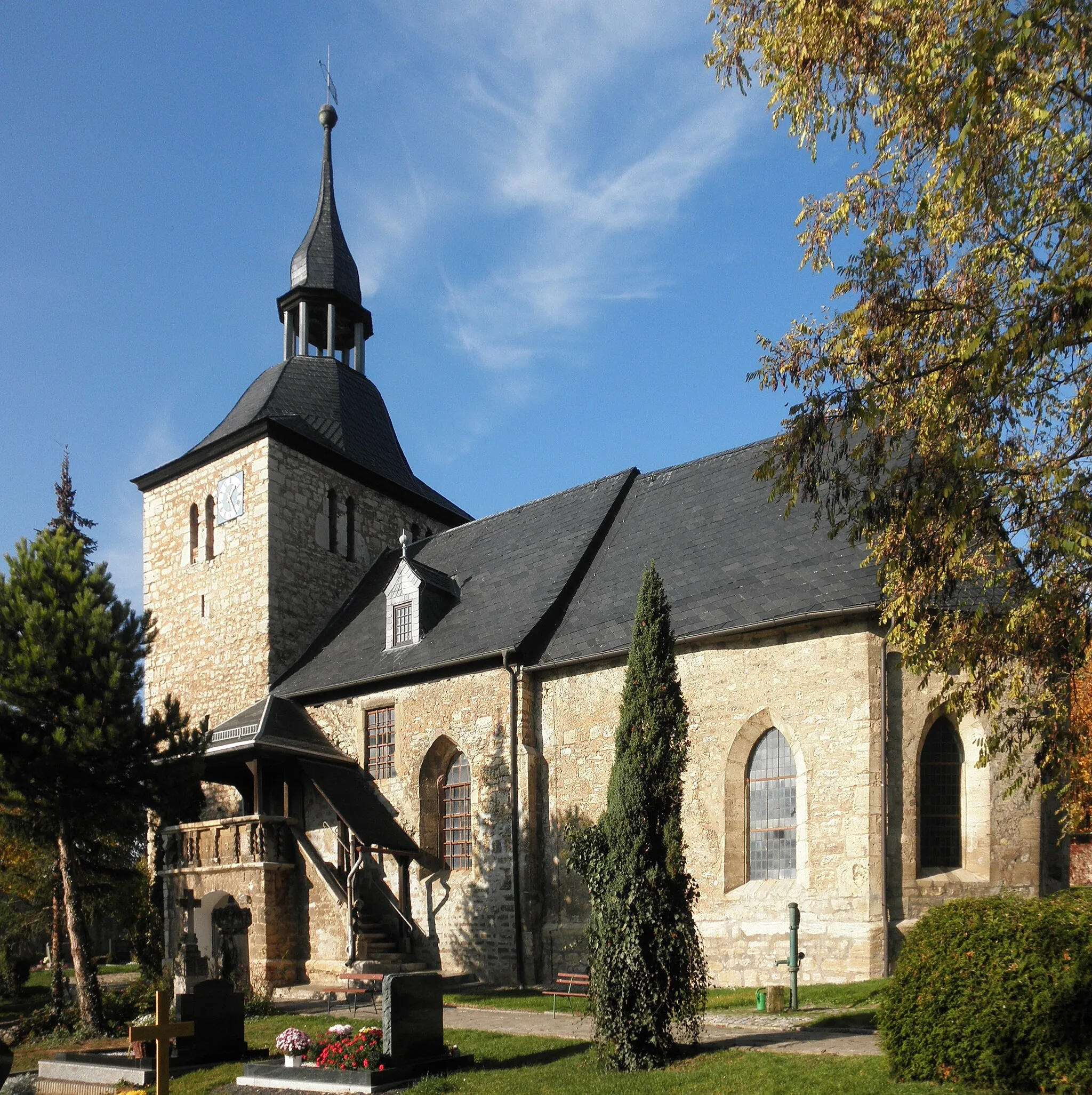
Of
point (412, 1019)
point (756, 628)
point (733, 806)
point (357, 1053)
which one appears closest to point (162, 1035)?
point (357, 1053)

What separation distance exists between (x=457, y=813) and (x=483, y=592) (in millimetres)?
4260

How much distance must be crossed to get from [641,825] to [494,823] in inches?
317

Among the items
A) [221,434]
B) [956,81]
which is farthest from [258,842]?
[956,81]

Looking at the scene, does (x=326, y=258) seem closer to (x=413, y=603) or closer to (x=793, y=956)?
(x=413, y=603)

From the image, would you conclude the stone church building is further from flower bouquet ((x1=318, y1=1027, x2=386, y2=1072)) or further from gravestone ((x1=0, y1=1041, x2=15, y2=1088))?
gravestone ((x1=0, y1=1041, x2=15, y2=1088))

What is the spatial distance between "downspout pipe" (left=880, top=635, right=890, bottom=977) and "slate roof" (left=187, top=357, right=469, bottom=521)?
48.0 ft

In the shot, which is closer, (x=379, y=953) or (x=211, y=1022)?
(x=211, y=1022)

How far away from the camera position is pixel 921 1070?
828 centimetres

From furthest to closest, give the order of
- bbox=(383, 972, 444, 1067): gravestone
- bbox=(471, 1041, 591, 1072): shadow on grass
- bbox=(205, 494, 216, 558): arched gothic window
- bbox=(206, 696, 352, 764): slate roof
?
bbox=(205, 494, 216, 558): arched gothic window, bbox=(206, 696, 352, 764): slate roof, bbox=(471, 1041, 591, 1072): shadow on grass, bbox=(383, 972, 444, 1067): gravestone

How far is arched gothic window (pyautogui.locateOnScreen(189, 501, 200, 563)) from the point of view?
2581 cm

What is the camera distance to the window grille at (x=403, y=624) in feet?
70.1

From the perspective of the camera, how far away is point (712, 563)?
1788cm

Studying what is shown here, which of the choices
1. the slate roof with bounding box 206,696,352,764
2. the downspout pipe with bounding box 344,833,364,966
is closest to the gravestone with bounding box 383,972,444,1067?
the downspout pipe with bounding box 344,833,364,966

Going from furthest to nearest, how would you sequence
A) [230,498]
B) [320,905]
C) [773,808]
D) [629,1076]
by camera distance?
[230,498]
[320,905]
[773,808]
[629,1076]
